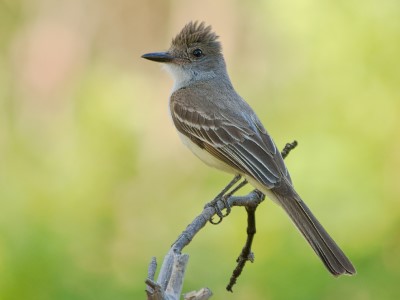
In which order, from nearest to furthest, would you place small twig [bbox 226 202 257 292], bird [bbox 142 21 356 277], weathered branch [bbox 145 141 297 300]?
weathered branch [bbox 145 141 297 300], small twig [bbox 226 202 257 292], bird [bbox 142 21 356 277]

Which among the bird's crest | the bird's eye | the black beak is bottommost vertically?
the black beak

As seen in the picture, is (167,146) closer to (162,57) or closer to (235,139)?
(162,57)

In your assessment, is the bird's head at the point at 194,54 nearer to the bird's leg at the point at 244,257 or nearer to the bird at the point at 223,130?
the bird at the point at 223,130

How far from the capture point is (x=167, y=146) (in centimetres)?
593

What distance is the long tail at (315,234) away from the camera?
345 centimetres

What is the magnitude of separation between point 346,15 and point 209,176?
1.40 m

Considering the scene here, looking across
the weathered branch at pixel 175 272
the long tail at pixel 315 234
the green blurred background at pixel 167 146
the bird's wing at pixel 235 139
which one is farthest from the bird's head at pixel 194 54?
the weathered branch at pixel 175 272

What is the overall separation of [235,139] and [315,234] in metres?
0.81

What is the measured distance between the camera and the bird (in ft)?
12.4

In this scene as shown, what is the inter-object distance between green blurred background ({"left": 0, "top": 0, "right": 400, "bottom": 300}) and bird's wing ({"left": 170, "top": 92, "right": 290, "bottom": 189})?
649 mm

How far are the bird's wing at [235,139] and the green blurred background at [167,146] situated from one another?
0.65 meters

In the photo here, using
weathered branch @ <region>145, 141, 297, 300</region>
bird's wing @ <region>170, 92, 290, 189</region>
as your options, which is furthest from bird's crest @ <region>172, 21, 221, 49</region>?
weathered branch @ <region>145, 141, 297, 300</region>

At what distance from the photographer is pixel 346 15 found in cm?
587

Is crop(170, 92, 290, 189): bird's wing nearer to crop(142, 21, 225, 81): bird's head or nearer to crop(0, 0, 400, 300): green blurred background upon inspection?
crop(142, 21, 225, 81): bird's head
